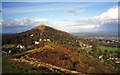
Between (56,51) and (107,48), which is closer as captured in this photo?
(56,51)

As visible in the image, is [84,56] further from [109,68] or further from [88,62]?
[109,68]

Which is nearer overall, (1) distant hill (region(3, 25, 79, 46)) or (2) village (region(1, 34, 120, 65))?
(2) village (region(1, 34, 120, 65))

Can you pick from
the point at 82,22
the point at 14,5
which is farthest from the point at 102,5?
the point at 14,5

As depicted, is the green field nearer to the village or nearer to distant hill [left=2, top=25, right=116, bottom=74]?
the village

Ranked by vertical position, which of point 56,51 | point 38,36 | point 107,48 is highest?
point 38,36

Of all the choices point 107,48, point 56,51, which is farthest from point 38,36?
point 107,48

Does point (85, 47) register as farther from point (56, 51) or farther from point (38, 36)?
point (38, 36)

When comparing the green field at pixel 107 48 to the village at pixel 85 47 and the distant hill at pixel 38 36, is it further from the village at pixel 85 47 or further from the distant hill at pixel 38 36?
the distant hill at pixel 38 36

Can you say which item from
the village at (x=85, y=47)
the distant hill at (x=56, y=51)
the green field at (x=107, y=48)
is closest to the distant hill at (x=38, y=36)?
the distant hill at (x=56, y=51)

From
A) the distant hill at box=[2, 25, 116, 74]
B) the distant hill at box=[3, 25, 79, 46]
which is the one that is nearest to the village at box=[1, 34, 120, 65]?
the distant hill at box=[2, 25, 116, 74]

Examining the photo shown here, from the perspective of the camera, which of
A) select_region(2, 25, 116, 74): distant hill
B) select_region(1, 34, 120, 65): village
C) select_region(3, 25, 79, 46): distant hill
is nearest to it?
select_region(2, 25, 116, 74): distant hill

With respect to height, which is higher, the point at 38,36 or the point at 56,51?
the point at 38,36
